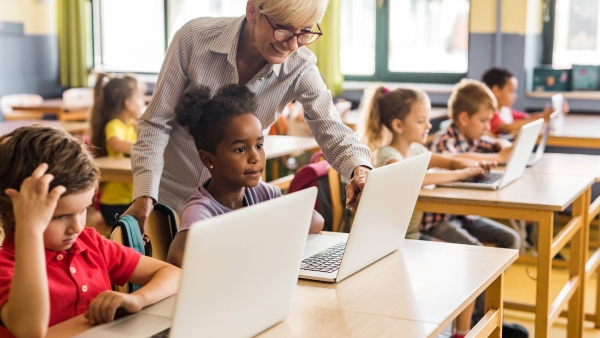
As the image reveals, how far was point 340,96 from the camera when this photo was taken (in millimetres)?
5816

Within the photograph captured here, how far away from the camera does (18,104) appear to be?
5.76 metres

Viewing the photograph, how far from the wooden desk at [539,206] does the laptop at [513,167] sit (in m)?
0.03

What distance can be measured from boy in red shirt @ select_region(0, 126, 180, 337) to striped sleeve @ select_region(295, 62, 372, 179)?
0.65 meters

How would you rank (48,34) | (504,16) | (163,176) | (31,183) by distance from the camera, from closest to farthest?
(31,183)
(163,176)
(504,16)
(48,34)

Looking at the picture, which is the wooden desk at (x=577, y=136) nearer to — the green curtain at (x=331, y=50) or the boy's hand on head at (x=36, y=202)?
the green curtain at (x=331, y=50)

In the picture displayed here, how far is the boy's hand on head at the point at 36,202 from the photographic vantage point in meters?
1.02

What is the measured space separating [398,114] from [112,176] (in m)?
1.17

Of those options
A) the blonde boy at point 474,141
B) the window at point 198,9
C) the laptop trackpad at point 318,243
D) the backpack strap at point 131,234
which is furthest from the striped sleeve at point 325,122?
the window at point 198,9

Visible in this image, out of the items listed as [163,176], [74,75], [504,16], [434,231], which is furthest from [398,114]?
[74,75]

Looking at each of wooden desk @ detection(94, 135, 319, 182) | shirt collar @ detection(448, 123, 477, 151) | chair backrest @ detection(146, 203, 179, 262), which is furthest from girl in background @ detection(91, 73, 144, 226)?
chair backrest @ detection(146, 203, 179, 262)

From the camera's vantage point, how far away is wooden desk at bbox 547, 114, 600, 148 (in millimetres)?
3676

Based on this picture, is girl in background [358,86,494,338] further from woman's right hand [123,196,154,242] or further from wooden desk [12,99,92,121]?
wooden desk [12,99,92,121]

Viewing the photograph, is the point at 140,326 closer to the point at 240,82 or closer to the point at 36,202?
the point at 36,202

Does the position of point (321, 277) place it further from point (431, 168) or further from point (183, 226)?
point (431, 168)
